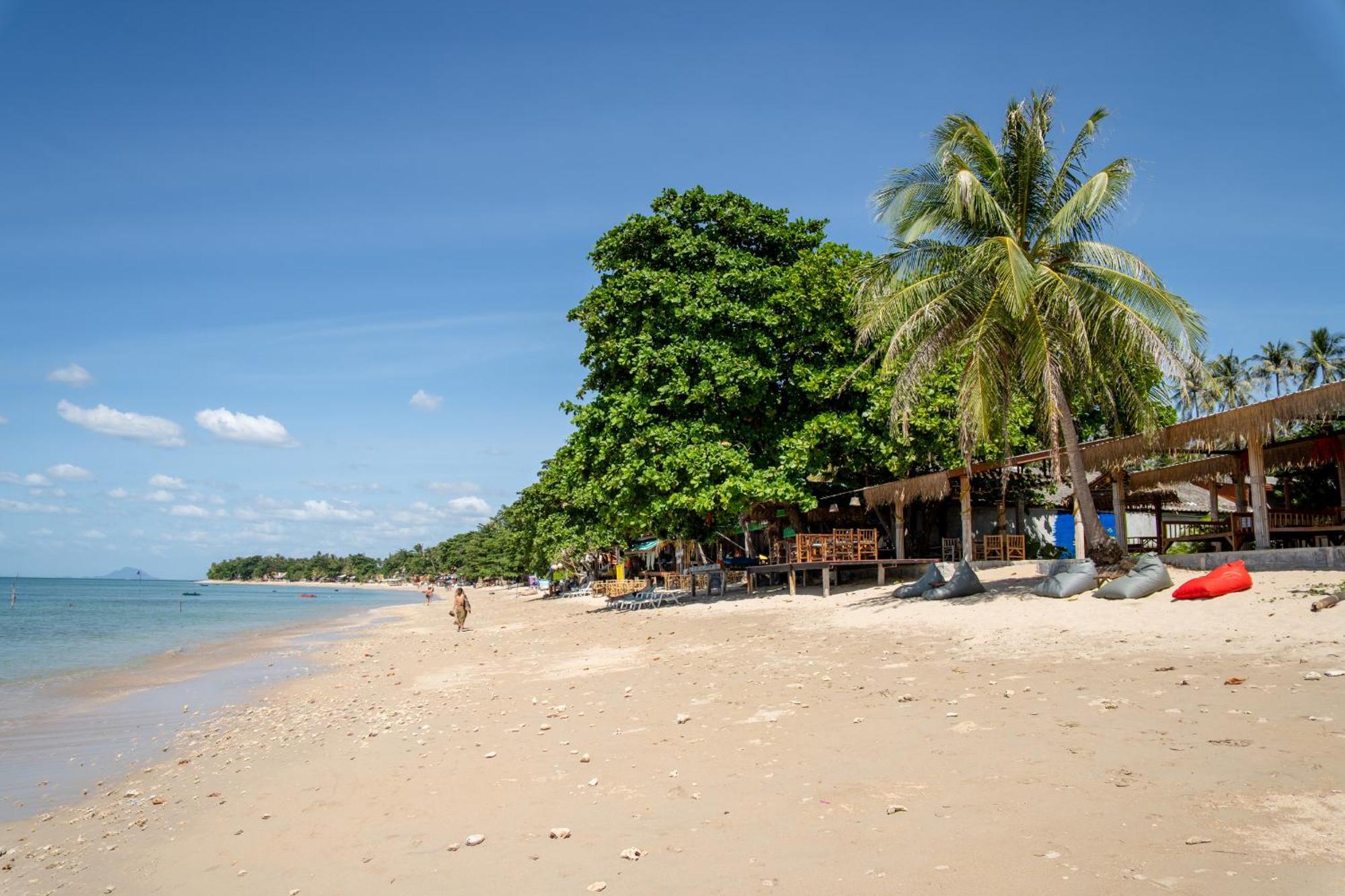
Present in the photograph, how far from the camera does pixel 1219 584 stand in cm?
1174

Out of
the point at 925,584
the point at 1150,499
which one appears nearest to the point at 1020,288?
the point at 925,584

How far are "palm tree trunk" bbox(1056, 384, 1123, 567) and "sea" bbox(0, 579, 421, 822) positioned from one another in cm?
1442

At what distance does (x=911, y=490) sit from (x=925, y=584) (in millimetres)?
4356

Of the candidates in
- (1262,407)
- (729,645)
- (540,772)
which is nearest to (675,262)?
(729,645)

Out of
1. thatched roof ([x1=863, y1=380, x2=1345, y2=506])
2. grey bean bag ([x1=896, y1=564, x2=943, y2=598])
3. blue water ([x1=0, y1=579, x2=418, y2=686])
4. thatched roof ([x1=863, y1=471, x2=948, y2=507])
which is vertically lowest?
blue water ([x1=0, y1=579, x2=418, y2=686])

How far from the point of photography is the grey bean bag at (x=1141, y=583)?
12680 mm

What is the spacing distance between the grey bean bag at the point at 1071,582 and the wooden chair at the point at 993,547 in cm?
885

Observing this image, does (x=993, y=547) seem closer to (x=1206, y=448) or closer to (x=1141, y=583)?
(x=1206, y=448)

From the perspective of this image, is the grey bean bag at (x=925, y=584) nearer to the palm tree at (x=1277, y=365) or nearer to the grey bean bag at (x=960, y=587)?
the grey bean bag at (x=960, y=587)

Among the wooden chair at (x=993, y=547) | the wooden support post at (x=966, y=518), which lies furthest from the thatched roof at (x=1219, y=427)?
the wooden chair at (x=993, y=547)

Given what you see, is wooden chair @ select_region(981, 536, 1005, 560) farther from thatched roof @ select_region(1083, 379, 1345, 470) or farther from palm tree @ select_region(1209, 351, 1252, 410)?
palm tree @ select_region(1209, 351, 1252, 410)

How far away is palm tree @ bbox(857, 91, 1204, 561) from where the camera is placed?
47.2ft

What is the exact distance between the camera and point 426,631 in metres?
28.0

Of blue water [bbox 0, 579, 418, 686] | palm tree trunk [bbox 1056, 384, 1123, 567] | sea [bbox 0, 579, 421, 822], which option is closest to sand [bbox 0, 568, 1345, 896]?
sea [bbox 0, 579, 421, 822]
